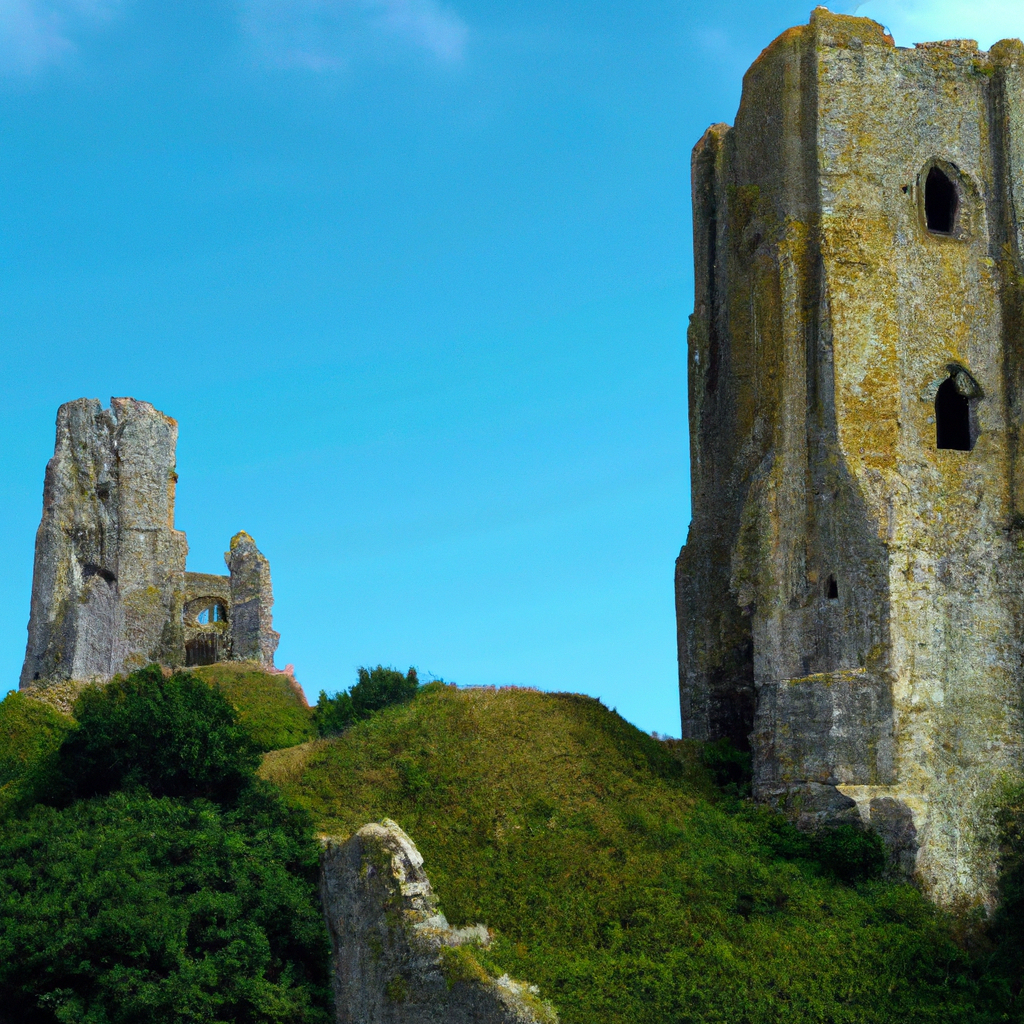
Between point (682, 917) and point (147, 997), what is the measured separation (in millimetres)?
8056

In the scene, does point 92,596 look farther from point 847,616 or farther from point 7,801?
point 847,616

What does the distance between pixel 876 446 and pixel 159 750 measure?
13.5 meters

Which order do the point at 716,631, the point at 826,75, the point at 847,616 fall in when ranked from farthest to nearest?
1. the point at 716,631
2. the point at 826,75
3. the point at 847,616

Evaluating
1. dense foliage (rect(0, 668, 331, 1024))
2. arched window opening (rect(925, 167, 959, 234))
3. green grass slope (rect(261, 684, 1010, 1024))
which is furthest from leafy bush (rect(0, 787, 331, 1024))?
arched window opening (rect(925, 167, 959, 234))

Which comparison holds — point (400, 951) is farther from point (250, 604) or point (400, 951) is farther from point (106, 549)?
point (250, 604)

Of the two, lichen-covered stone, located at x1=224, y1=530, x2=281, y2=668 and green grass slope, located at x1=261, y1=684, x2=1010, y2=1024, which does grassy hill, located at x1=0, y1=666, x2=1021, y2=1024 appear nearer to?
green grass slope, located at x1=261, y1=684, x2=1010, y2=1024

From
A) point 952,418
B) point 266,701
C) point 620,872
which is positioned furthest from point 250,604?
point 952,418

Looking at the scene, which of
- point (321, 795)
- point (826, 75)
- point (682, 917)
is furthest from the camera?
point (826, 75)

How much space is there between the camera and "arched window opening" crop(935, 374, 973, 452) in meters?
32.8

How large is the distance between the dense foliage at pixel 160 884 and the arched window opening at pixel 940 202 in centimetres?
1619

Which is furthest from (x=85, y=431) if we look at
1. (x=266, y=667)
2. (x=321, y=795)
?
(x=321, y=795)

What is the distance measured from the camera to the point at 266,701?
38344mm

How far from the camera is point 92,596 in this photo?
39812mm

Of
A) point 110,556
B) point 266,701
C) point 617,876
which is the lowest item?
point 617,876
